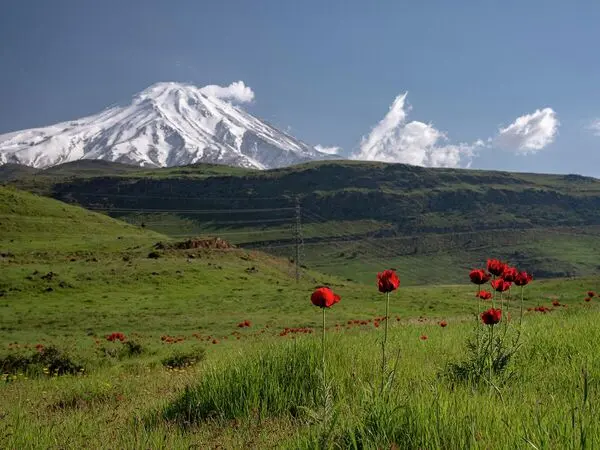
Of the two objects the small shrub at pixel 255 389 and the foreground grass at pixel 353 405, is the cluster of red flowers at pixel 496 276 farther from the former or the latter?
the small shrub at pixel 255 389

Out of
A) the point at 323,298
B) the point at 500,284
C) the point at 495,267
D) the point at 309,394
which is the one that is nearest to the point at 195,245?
the point at 500,284

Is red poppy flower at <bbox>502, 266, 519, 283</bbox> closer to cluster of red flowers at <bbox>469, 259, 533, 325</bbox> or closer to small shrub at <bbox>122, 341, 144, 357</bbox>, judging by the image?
cluster of red flowers at <bbox>469, 259, 533, 325</bbox>

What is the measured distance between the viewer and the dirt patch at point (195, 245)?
2938 inches

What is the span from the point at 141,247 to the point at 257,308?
4073 centimetres

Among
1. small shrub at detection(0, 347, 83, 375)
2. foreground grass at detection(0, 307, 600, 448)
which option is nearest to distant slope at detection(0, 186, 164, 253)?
small shrub at detection(0, 347, 83, 375)

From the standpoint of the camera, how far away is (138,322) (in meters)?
34.9

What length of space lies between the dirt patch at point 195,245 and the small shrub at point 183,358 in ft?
190

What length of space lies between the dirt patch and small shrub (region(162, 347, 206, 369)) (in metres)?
57.8

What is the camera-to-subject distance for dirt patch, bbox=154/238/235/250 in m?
74.6

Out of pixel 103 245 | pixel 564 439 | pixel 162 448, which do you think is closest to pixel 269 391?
pixel 162 448

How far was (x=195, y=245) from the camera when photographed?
7669 centimetres

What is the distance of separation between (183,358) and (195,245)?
6077cm

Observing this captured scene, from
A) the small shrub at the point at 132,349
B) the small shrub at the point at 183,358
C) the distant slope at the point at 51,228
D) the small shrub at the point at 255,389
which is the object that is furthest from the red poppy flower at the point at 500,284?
the distant slope at the point at 51,228

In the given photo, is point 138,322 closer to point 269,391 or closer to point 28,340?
point 28,340
